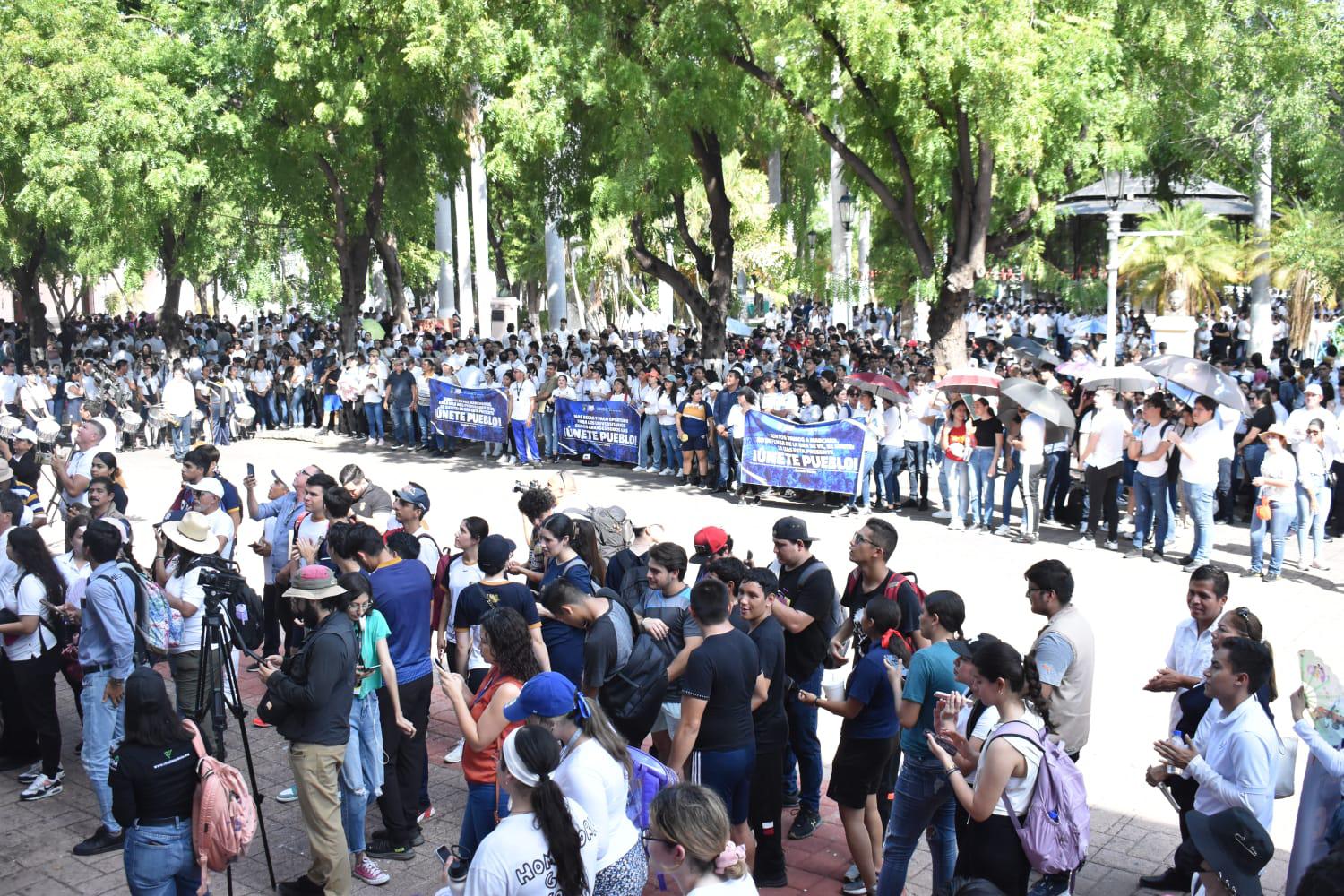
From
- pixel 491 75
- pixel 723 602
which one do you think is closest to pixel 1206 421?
pixel 723 602

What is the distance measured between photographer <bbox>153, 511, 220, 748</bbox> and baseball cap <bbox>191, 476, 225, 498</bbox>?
0.86m

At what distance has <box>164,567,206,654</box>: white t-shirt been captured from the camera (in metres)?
7.59

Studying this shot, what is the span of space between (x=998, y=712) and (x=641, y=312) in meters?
38.8

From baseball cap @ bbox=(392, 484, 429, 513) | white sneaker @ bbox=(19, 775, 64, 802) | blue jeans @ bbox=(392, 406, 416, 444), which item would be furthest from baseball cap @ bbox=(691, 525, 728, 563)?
blue jeans @ bbox=(392, 406, 416, 444)

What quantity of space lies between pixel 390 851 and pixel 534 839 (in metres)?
3.11

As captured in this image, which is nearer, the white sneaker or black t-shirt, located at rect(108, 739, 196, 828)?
black t-shirt, located at rect(108, 739, 196, 828)

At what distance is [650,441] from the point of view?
18781 millimetres

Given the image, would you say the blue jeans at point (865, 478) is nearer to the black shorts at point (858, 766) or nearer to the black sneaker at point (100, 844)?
the black shorts at point (858, 766)

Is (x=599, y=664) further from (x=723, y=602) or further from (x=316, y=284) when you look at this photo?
(x=316, y=284)

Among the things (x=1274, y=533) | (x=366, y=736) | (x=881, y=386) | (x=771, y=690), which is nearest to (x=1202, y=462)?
(x=1274, y=533)

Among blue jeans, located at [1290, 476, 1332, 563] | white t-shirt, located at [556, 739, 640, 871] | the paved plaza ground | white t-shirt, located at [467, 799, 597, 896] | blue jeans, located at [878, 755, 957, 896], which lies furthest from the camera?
blue jeans, located at [1290, 476, 1332, 563]

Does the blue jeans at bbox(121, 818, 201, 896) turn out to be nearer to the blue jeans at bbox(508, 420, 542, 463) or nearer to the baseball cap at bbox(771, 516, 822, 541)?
the baseball cap at bbox(771, 516, 822, 541)

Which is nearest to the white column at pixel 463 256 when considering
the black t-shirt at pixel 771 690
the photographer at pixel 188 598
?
the photographer at pixel 188 598

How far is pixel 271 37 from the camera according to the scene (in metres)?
22.9
